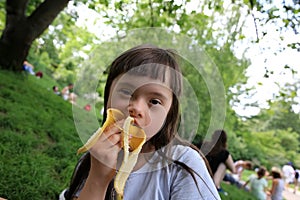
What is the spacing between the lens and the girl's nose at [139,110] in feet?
2.37

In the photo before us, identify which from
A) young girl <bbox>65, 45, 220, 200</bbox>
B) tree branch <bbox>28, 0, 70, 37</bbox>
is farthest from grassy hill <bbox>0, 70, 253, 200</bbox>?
young girl <bbox>65, 45, 220, 200</bbox>

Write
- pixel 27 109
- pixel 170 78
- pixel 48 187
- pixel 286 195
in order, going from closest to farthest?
1. pixel 170 78
2. pixel 48 187
3. pixel 27 109
4. pixel 286 195

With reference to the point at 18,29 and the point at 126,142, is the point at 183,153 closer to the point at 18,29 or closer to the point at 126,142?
the point at 126,142

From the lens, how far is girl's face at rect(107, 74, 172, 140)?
0.73 metres

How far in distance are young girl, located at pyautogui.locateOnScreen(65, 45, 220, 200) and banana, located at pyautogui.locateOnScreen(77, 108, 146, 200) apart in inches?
0.5

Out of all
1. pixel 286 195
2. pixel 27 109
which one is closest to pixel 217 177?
pixel 27 109

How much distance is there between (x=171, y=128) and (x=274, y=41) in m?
1.88

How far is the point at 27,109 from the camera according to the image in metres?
3.67

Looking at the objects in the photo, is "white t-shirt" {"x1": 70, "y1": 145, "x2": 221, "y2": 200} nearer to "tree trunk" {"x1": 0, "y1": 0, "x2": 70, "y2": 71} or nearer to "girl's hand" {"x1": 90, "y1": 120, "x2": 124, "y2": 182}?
"girl's hand" {"x1": 90, "y1": 120, "x2": 124, "y2": 182}

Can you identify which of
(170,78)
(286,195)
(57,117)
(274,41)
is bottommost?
(286,195)

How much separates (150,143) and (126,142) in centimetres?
18

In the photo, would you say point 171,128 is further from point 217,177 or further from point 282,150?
point 282,150

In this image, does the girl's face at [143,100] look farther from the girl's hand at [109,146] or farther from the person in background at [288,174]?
the person in background at [288,174]

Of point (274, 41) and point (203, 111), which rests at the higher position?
point (274, 41)
